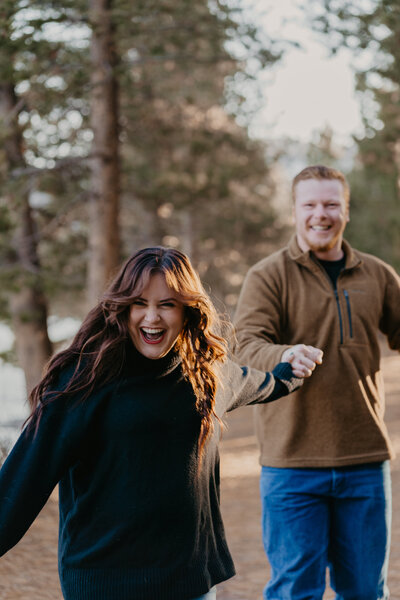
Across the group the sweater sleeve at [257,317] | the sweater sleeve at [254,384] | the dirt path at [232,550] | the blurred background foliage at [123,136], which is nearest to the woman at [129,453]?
the sweater sleeve at [254,384]

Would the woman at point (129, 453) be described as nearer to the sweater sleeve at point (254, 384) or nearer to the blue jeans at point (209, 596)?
the blue jeans at point (209, 596)

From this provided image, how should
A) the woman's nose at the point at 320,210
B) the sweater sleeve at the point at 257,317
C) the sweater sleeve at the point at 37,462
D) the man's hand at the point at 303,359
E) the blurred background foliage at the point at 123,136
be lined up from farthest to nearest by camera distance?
the blurred background foliage at the point at 123,136, the woman's nose at the point at 320,210, the sweater sleeve at the point at 257,317, the man's hand at the point at 303,359, the sweater sleeve at the point at 37,462

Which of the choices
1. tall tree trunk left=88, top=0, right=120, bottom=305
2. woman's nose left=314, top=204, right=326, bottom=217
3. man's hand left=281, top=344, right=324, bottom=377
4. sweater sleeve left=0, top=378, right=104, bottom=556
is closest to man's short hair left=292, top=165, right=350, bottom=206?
woman's nose left=314, top=204, right=326, bottom=217

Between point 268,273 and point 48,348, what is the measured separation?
11.6 m

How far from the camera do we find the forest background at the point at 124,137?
35.2 feet

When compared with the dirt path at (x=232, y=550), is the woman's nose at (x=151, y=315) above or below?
above

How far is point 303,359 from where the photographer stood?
3.05 metres

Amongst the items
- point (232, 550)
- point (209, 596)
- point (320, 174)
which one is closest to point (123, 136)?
point (232, 550)

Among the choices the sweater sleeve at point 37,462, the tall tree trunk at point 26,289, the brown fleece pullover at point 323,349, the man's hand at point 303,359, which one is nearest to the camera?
the sweater sleeve at point 37,462

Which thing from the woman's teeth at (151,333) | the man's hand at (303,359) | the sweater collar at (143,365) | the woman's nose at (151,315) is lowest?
the man's hand at (303,359)

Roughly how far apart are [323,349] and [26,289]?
11451 mm

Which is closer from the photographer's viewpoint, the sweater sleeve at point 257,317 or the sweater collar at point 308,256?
the sweater sleeve at point 257,317

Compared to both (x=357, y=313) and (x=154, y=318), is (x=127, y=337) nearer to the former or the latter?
(x=154, y=318)

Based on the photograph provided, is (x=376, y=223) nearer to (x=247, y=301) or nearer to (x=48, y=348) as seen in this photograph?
(x=48, y=348)
